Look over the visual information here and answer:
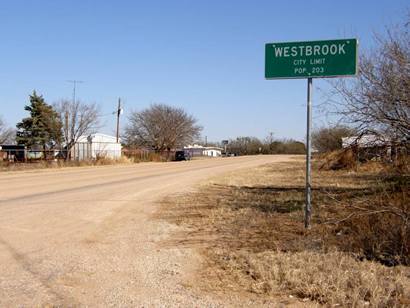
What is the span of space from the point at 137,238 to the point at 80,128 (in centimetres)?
5206

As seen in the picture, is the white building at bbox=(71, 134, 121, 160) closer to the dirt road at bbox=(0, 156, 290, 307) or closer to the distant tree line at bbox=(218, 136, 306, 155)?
the dirt road at bbox=(0, 156, 290, 307)

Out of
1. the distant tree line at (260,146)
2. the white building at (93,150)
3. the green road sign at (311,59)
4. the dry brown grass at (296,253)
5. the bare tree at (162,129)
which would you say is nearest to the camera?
the dry brown grass at (296,253)

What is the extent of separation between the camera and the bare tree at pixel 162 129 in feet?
282

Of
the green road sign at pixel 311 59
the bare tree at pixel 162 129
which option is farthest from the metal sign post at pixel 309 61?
the bare tree at pixel 162 129

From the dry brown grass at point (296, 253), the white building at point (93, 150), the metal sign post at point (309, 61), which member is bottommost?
the dry brown grass at point (296, 253)

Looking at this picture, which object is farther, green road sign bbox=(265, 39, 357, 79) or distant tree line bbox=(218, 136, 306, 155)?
distant tree line bbox=(218, 136, 306, 155)

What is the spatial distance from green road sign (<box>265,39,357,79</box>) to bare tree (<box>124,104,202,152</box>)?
76396 millimetres

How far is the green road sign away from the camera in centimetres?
793

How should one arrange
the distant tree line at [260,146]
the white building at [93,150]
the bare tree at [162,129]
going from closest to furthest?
the white building at [93,150]
the bare tree at [162,129]
the distant tree line at [260,146]

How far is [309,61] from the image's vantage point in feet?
26.8

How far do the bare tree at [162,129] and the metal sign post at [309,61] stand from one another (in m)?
76.4

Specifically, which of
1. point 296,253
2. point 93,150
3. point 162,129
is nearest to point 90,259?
point 296,253

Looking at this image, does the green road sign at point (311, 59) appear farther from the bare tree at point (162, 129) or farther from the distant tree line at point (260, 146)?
the distant tree line at point (260, 146)

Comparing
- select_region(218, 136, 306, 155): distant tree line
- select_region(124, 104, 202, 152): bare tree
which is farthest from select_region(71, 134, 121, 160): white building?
select_region(218, 136, 306, 155): distant tree line
